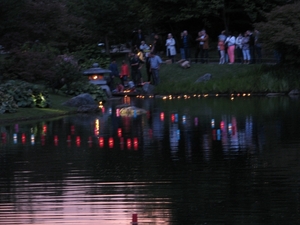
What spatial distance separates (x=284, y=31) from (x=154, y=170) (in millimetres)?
22546

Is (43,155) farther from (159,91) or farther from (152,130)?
(159,91)

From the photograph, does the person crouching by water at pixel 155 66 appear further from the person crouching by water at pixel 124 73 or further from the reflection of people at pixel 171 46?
the reflection of people at pixel 171 46

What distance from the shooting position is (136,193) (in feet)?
39.8

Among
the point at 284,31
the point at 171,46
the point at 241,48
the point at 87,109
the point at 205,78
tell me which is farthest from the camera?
the point at 171,46

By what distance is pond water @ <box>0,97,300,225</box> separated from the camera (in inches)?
420

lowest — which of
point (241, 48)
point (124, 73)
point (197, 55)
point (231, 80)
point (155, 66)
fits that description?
point (231, 80)

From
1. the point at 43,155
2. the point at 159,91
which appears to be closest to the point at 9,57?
the point at 159,91

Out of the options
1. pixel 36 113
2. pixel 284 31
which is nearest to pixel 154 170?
pixel 36 113

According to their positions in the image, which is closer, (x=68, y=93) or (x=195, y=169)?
(x=195, y=169)

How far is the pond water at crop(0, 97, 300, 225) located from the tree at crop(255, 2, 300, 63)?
38.4ft

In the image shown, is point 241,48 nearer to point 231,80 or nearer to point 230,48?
point 230,48

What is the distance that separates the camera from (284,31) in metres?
35.4

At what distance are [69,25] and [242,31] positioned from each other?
17932 mm

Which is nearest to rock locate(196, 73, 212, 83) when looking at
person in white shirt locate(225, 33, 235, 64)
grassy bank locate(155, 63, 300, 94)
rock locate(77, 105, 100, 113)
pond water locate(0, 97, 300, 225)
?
grassy bank locate(155, 63, 300, 94)
